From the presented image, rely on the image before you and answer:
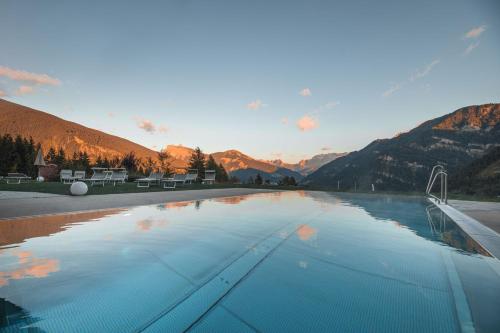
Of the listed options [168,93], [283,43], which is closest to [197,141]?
[168,93]

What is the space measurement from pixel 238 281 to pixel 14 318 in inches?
64.4

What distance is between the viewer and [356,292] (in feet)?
7.01

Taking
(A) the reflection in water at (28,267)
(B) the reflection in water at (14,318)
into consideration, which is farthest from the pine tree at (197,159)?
(B) the reflection in water at (14,318)

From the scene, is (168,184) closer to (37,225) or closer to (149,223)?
(149,223)

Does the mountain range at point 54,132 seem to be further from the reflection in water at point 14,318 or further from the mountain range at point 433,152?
the reflection in water at point 14,318

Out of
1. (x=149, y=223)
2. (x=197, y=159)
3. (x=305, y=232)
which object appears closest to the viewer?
(x=305, y=232)

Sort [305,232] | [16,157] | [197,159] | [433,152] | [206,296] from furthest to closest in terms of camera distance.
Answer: [433,152]
[197,159]
[16,157]
[305,232]
[206,296]

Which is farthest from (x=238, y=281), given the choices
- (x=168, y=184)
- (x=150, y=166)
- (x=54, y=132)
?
(x=54, y=132)

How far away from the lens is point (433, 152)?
97.6 m

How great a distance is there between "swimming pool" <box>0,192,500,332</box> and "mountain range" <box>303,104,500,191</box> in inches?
3518

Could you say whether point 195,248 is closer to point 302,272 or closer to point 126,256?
point 126,256

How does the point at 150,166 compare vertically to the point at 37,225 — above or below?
above

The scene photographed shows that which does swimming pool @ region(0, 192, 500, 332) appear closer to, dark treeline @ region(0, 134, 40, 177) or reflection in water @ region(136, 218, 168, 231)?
reflection in water @ region(136, 218, 168, 231)

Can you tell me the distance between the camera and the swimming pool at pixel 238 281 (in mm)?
1667
